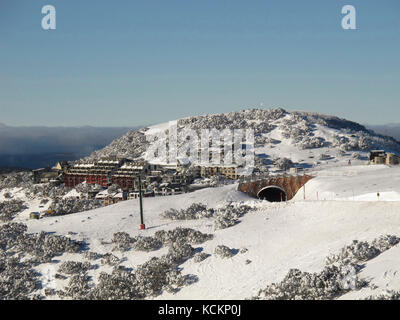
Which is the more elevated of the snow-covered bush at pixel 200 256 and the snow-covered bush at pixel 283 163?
the snow-covered bush at pixel 200 256

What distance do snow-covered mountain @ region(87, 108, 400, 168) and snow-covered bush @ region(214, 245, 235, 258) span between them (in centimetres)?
9421

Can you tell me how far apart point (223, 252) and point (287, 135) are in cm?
12157

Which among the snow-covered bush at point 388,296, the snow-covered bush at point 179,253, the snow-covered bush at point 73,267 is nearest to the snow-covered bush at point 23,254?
the snow-covered bush at point 73,267

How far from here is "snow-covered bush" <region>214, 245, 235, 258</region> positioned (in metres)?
40.0

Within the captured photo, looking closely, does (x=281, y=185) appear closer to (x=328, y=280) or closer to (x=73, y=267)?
(x=73, y=267)

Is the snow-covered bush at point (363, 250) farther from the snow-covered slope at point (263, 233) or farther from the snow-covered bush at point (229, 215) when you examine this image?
the snow-covered bush at point (229, 215)

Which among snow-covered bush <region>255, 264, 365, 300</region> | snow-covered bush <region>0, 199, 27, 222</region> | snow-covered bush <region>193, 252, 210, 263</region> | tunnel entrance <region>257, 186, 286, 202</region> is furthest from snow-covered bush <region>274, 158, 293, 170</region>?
snow-covered bush <region>255, 264, 365, 300</region>

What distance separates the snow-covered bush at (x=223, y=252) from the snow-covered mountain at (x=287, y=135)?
94.2 metres

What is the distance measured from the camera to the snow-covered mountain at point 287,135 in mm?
142875

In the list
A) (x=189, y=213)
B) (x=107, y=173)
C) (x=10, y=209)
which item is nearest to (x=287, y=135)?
(x=107, y=173)

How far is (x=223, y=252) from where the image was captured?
132 feet

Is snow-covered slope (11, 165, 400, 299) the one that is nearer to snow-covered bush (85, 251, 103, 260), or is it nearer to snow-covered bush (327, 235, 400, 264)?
snow-covered bush (327, 235, 400, 264)

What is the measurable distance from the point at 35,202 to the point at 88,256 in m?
64.7

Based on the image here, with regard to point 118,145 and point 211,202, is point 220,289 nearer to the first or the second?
point 211,202
